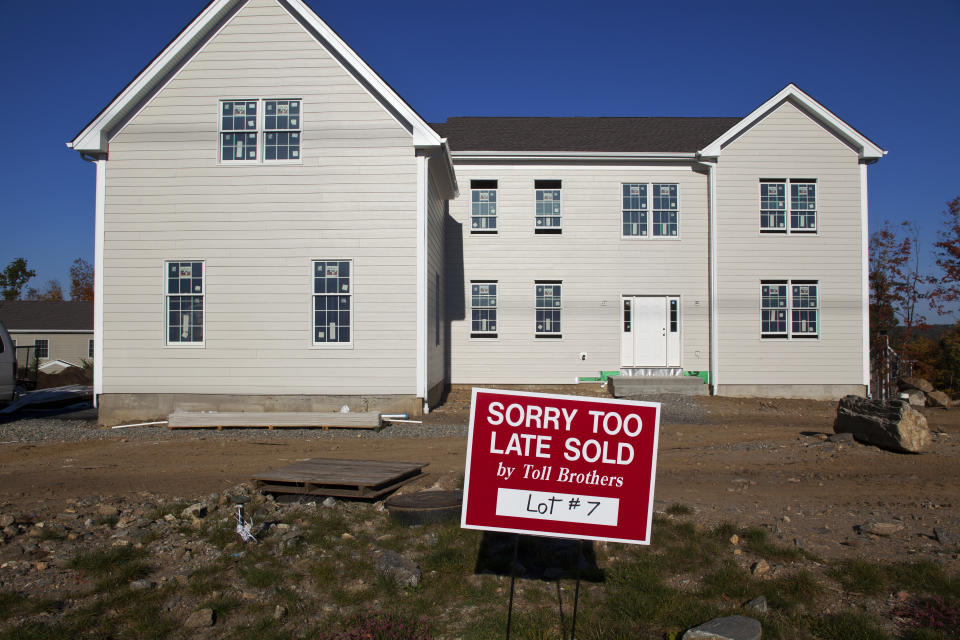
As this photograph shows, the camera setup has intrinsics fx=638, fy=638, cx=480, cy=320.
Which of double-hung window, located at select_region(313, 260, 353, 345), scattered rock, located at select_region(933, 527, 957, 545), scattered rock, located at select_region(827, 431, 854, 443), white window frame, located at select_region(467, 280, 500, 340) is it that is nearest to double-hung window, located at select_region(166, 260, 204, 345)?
double-hung window, located at select_region(313, 260, 353, 345)

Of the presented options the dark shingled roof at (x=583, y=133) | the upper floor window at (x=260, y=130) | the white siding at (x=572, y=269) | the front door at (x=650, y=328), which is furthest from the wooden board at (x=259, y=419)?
the dark shingled roof at (x=583, y=133)

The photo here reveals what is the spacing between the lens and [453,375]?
18.4 m

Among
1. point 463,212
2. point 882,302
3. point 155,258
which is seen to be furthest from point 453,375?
point 882,302

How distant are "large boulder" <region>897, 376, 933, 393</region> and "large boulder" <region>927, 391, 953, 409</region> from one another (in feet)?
1.23

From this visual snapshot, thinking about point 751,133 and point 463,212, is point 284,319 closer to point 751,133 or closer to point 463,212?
point 463,212

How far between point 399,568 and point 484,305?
44.0ft

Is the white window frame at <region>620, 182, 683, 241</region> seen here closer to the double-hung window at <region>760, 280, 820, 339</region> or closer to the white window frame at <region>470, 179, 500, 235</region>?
the double-hung window at <region>760, 280, 820, 339</region>

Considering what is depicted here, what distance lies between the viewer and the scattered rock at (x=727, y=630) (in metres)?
4.18

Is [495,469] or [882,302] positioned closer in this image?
[495,469]

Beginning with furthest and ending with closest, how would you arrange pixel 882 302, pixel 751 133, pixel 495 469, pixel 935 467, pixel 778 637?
1. pixel 882 302
2. pixel 751 133
3. pixel 935 467
4. pixel 778 637
5. pixel 495 469

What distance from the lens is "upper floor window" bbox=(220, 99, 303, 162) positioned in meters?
13.7

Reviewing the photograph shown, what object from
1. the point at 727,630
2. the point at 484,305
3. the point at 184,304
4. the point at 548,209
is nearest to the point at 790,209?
the point at 548,209

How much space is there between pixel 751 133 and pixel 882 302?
1657cm

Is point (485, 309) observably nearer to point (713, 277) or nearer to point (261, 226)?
point (713, 277)
